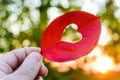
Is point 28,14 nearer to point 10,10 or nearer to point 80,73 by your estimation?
point 10,10

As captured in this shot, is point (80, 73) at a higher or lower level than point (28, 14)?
lower

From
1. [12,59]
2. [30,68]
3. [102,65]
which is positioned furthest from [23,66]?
[102,65]

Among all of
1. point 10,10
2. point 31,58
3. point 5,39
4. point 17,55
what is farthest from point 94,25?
point 10,10

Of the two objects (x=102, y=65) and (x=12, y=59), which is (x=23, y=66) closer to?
(x=12, y=59)

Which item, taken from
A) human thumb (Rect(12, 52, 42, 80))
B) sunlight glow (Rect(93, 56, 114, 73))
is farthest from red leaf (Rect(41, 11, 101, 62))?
sunlight glow (Rect(93, 56, 114, 73))

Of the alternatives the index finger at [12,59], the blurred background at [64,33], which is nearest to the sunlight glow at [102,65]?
the blurred background at [64,33]

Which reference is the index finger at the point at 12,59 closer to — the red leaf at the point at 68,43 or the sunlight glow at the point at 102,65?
the red leaf at the point at 68,43

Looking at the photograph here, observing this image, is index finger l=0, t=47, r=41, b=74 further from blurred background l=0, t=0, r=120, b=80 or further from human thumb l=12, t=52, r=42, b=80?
blurred background l=0, t=0, r=120, b=80
